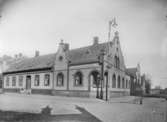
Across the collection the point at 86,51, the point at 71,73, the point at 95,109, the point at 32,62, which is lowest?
the point at 95,109

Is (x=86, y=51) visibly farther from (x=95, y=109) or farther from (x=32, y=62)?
(x=32, y=62)

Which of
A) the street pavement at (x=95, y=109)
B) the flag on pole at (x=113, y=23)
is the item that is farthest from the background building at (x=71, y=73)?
the flag on pole at (x=113, y=23)

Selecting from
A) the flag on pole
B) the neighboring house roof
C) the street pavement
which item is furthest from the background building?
the flag on pole

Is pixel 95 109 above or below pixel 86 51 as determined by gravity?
below

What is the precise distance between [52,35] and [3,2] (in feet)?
1.69

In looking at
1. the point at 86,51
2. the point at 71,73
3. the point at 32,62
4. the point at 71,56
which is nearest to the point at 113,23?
the point at 86,51

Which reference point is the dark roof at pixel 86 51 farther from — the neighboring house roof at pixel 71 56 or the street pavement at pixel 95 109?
the street pavement at pixel 95 109

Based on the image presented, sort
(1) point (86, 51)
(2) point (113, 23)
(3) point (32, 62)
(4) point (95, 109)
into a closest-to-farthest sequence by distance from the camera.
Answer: (2) point (113, 23) < (1) point (86, 51) < (4) point (95, 109) < (3) point (32, 62)

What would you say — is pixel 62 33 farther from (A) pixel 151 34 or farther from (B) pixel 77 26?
(A) pixel 151 34

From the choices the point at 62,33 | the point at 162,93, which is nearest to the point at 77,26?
the point at 62,33

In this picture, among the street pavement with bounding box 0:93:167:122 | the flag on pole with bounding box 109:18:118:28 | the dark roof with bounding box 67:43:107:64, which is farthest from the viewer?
the dark roof with bounding box 67:43:107:64

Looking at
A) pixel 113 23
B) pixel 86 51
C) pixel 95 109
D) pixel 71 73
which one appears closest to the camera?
pixel 113 23

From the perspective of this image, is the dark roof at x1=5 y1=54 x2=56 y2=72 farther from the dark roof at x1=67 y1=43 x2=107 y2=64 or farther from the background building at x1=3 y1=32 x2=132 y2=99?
the dark roof at x1=67 y1=43 x2=107 y2=64

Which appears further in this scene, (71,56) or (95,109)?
(71,56)
